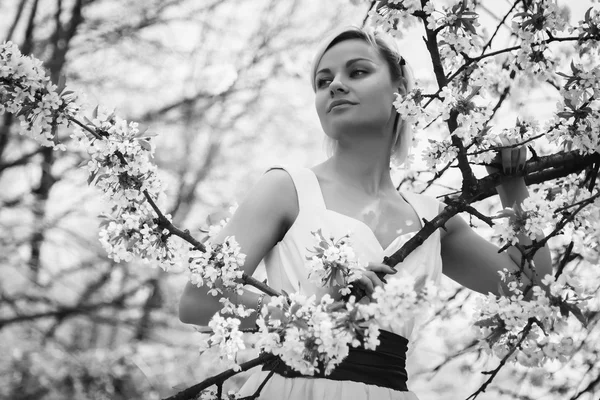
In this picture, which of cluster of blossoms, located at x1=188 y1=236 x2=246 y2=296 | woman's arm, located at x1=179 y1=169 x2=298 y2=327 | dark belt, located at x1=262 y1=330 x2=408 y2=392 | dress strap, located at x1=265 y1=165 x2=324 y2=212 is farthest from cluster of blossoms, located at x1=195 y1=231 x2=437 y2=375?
dress strap, located at x1=265 y1=165 x2=324 y2=212

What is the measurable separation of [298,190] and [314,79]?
0.42m

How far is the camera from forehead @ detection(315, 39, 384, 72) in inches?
73.2

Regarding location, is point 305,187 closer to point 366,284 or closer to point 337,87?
point 337,87

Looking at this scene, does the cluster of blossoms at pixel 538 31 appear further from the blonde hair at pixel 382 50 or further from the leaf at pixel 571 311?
the leaf at pixel 571 311

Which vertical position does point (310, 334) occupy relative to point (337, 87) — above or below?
below

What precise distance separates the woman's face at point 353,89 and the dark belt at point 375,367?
57cm

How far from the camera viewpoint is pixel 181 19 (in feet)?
20.0

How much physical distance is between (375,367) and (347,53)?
868 millimetres

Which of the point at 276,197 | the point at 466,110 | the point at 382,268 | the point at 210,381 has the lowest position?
the point at 210,381


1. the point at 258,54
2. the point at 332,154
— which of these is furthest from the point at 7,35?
A: the point at 332,154

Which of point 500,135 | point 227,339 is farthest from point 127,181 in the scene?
point 500,135

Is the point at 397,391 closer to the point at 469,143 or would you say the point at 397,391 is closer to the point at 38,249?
the point at 469,143

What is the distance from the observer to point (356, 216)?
173 centimetres

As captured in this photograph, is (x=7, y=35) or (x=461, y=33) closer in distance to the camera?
(x=461, y=33)
